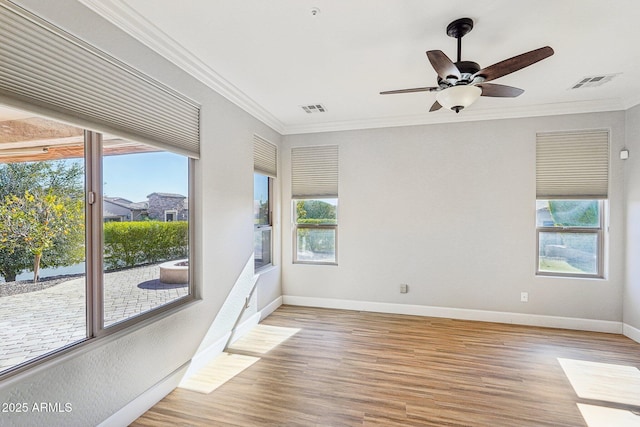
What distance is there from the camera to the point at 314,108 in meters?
3.89

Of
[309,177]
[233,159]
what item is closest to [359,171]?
[309,177]

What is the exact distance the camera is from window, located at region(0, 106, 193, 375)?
5.18 ft

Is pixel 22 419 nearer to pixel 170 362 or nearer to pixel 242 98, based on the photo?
pixel 170 362

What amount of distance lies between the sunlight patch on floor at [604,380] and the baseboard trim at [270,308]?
3303mm

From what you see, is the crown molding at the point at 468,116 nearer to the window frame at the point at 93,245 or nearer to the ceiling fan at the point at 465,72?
the ceiling fan at the point at 465,72

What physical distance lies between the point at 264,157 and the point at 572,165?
12.9 ft

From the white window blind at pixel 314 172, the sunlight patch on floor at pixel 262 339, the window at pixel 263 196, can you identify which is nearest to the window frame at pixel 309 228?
the white window blind at pixel 314 172

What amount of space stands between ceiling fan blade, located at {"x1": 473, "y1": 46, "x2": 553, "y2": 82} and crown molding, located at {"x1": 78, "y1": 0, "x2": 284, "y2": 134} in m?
2.25

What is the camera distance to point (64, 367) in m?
1.70

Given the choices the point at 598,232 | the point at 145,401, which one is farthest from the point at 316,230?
the point at 598,232

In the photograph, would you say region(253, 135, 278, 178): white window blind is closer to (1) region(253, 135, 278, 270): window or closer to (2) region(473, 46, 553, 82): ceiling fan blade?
(1) region(253, 135, 278, 270): window

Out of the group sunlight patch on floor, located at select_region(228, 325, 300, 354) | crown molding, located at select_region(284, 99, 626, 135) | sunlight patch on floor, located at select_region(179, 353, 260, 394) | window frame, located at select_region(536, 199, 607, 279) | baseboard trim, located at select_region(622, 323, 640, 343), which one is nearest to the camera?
sunlight patch on floor, located at select_region(179, 353, 260, 394)

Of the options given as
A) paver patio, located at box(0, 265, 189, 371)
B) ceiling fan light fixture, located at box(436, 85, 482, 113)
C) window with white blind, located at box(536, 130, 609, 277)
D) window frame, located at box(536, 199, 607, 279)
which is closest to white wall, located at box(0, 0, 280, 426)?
paver patio, located at box(0, 265, 189, 371)

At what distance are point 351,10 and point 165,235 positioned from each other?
2272 mm
